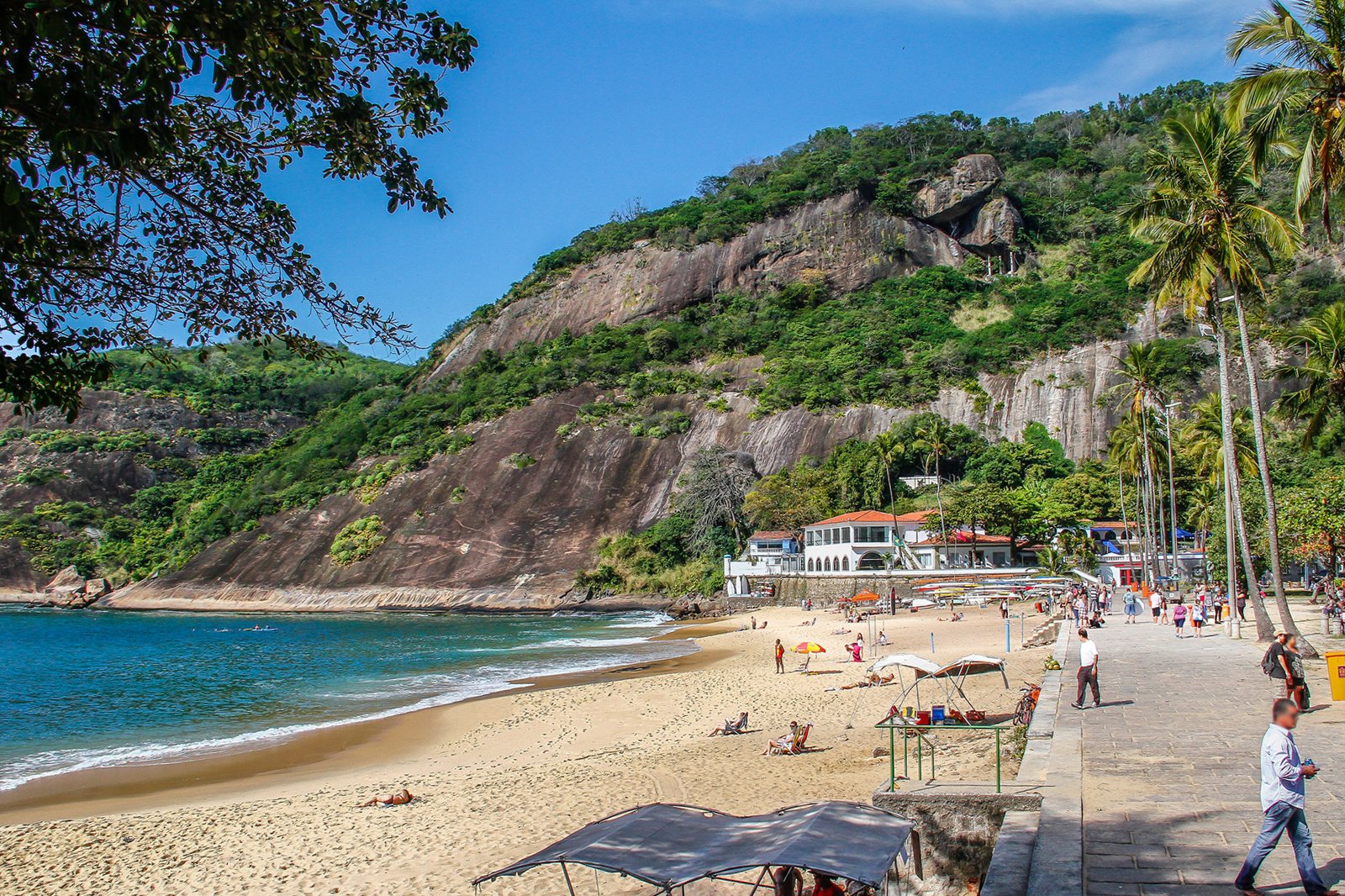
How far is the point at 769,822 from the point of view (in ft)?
20.2

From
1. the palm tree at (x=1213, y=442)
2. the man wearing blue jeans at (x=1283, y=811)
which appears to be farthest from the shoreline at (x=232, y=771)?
the palm tree at (x=1213, y=442)

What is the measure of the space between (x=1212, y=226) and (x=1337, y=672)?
11.5m

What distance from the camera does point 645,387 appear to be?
83.9m

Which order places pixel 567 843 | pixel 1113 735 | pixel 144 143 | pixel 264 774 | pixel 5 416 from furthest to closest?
pixel 5 416, pixel 264 774, pixel 1113 735, pixel 567 843, pixel 144 143

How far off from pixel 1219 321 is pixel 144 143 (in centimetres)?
2270

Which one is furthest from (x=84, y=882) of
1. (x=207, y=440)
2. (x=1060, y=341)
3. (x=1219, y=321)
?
(x=207, y=440)

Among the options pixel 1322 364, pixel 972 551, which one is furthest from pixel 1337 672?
Result: pixel 972 551

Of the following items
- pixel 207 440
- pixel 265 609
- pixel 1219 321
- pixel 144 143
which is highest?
pixel 207 440

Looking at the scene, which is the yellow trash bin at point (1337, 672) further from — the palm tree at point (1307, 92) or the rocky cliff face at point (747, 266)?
the rocky cliff face at point (747, 266)

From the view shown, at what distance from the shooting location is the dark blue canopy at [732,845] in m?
5.37

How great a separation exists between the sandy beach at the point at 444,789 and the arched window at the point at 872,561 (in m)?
34.7

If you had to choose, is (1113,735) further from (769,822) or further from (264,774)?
(264,774)

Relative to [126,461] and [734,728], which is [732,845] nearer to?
[734,728]

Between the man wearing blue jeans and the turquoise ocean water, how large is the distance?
19.8m
